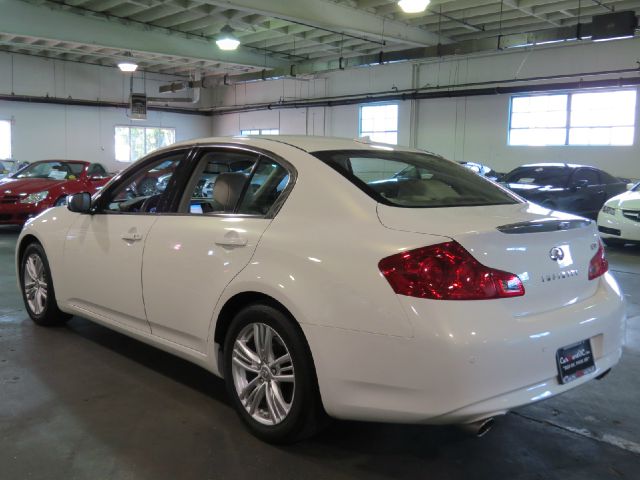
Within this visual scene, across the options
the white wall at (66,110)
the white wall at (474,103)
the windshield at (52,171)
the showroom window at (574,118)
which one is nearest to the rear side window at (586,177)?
the white wall at (474,103)

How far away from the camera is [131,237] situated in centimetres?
338

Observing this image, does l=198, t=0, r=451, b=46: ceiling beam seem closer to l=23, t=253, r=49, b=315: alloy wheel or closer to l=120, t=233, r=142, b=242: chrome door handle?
l=23, t=253, r=49, b=315: alloy wheel

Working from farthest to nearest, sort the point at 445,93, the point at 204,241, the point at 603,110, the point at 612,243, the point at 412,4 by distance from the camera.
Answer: the point at 445,93
the point at 603,110
the point at 612,243
the point at 412,4
the point at 204,241

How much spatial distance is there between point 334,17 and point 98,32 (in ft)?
20.6

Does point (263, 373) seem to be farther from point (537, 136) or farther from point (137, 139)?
point (137, 139)

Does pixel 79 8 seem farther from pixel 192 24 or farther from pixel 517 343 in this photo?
Answer: pixel 517 343

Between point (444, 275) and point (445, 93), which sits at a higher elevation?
point (445, 93)

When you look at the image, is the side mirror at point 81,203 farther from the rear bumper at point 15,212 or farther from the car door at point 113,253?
the rear bumper at point 15,212

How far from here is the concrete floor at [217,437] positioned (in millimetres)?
2498

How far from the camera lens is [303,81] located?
894 inches

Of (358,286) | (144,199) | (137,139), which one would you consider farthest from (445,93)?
(358,286)

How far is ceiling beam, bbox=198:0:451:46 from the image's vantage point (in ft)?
37.9

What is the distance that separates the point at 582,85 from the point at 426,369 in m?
15.2

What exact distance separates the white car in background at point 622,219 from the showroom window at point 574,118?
634cm
